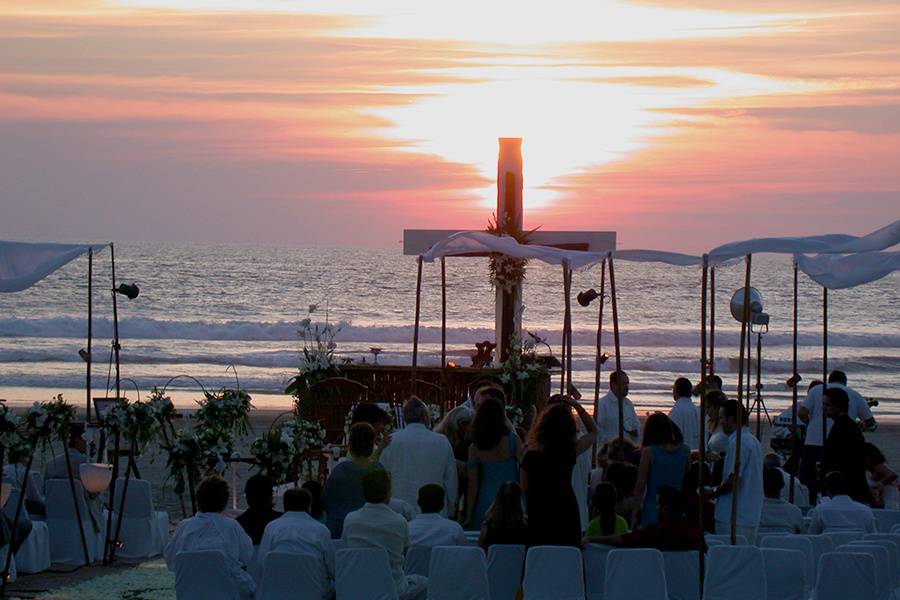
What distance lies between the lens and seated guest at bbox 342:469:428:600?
8273 millimetres

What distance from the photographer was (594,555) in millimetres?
8703

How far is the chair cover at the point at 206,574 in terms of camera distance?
8.12m

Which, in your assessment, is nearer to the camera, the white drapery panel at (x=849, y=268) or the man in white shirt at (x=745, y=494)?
the man in white shirt at (x=745, y=494)

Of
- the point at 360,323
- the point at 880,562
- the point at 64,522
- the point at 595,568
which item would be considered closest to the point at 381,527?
the point at 595,568

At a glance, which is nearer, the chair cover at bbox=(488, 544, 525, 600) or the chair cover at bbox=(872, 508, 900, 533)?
the chair cover at bbox=(488, 544, 525, 600)

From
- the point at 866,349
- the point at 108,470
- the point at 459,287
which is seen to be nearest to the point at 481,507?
the point at 108,470

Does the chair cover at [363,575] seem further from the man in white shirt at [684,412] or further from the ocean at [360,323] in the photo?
the ocean at [360,323]

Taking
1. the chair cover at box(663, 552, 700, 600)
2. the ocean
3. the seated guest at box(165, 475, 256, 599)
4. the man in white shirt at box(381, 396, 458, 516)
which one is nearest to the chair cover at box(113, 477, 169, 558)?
the man in white shirt at box(381, 396, 458, 516)

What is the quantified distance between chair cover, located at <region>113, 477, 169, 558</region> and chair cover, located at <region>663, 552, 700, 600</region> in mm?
5333

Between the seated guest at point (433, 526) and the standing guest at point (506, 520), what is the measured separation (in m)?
0.17

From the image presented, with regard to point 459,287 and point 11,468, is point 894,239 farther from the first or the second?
point 459,287

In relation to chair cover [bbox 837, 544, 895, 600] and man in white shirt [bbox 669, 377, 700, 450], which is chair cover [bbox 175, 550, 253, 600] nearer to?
chair cover [bbox 837, 544, 895, 600]

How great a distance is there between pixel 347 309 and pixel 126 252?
1337 inches

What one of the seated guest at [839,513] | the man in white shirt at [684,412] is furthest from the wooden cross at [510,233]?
the seated guest at [839,513]
